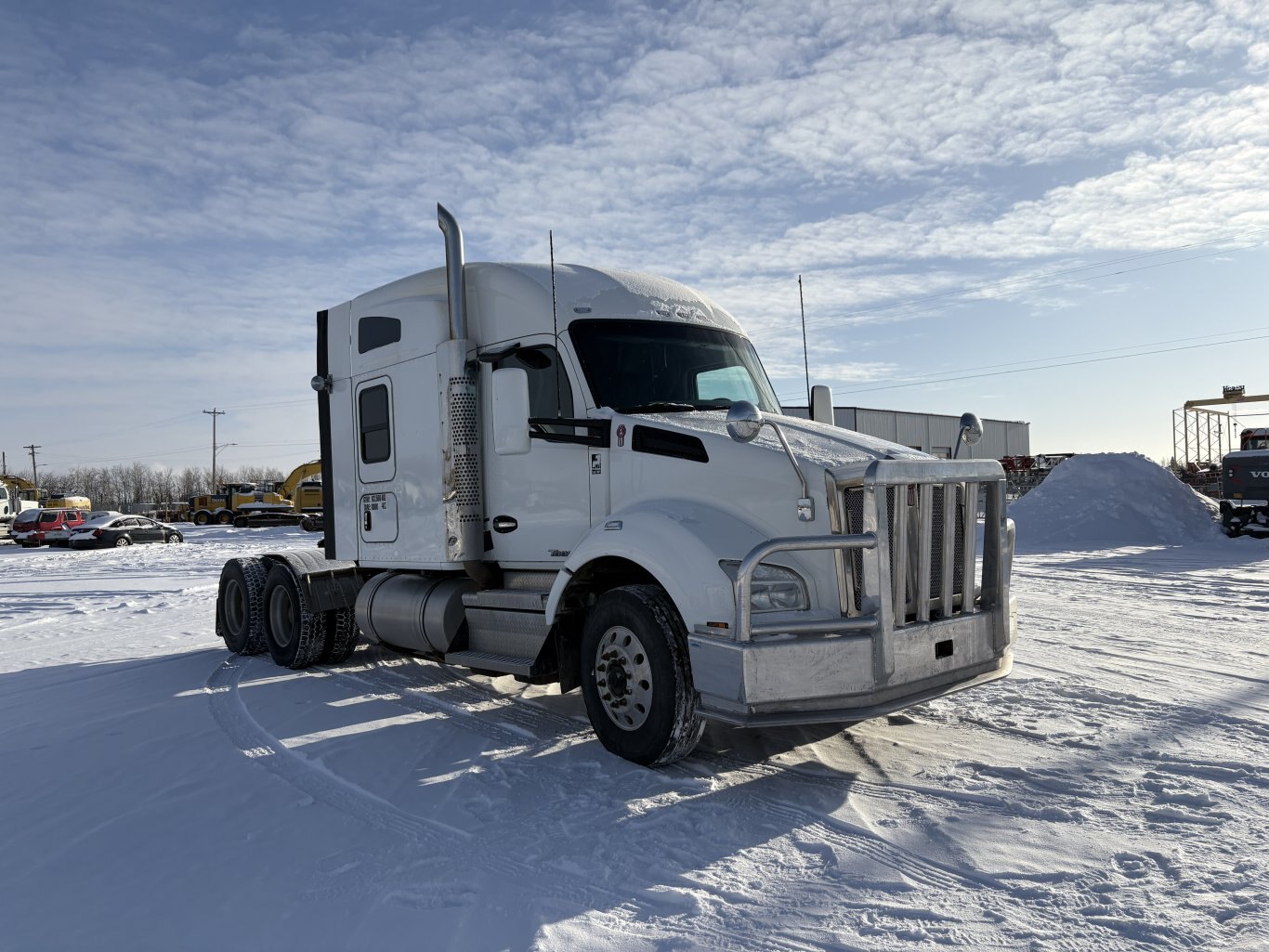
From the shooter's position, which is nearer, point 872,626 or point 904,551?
point 872,626

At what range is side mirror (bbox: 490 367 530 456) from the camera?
5.73 metres

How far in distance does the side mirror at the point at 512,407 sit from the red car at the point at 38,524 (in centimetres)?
3203

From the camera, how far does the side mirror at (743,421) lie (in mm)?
4655

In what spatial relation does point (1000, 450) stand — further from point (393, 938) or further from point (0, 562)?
point (393, 938)

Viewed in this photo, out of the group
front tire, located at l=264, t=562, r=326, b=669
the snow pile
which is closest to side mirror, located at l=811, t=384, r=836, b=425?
front tire, located at l=264, t=562, r=326, b=669

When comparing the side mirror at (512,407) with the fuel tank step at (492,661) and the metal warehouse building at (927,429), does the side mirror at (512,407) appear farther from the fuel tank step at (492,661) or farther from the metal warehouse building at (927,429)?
the metal warehouse building at (927,429)

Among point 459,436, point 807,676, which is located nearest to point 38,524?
point 459,436

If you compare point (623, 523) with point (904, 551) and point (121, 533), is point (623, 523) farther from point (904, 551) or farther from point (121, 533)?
point (121, 533)

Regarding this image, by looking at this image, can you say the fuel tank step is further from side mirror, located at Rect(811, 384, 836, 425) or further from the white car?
the white car

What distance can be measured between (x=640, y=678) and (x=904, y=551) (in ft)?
5.22

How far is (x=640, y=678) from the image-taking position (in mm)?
4992

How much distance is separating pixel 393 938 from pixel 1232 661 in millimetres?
7088

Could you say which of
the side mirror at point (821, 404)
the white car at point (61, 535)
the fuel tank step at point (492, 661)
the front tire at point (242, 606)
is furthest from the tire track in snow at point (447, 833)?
the white car at point (61, 535)

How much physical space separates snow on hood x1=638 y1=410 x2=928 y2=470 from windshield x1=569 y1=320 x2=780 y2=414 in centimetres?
25
